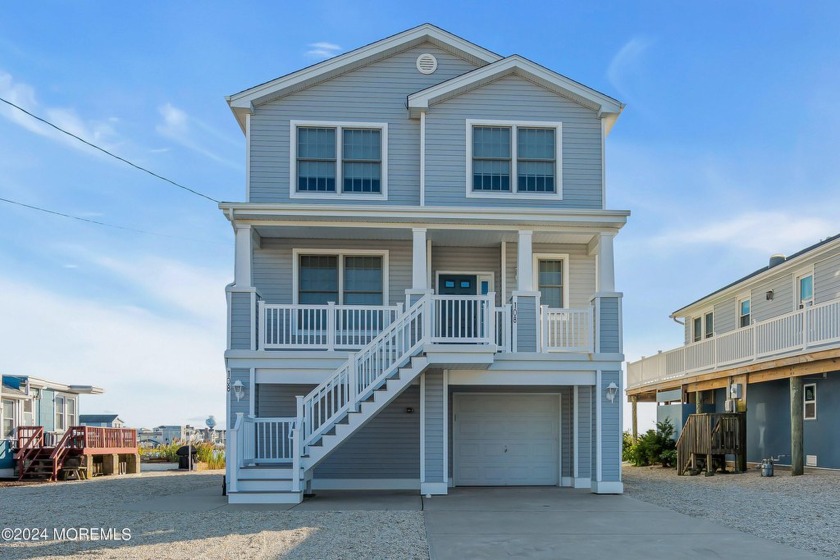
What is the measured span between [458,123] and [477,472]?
303 inches

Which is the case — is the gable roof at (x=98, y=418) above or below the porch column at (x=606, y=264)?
below

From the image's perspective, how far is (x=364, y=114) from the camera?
18688 mm

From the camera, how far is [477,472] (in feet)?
61.9

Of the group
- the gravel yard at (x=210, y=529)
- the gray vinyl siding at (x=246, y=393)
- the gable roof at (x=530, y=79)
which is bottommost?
the gravel yard at (x=210, y=529)

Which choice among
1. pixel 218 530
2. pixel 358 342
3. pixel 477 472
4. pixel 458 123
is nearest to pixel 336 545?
pixel 218 530

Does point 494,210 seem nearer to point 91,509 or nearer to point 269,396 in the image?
point 269,396

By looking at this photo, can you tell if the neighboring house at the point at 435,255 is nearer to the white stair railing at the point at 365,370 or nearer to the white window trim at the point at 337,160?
the white window trim at the point at 337,160

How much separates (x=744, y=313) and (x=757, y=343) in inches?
247

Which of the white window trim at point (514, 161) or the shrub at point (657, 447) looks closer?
the white window trim at point (514, 161)

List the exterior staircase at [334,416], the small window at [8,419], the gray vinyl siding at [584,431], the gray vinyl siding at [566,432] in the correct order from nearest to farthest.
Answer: the exterior staircase at [334,416]
the gray vinyl siding at [584,431]
the gray vinyl siding at [566,432]
the small window at [8,419]

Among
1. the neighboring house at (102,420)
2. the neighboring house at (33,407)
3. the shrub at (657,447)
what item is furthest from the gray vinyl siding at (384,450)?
the neighboring house at (102,420)

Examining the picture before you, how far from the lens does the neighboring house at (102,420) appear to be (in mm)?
46000

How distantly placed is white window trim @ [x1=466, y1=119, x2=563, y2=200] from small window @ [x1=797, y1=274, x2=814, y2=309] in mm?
9398

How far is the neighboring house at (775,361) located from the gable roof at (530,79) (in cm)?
686
